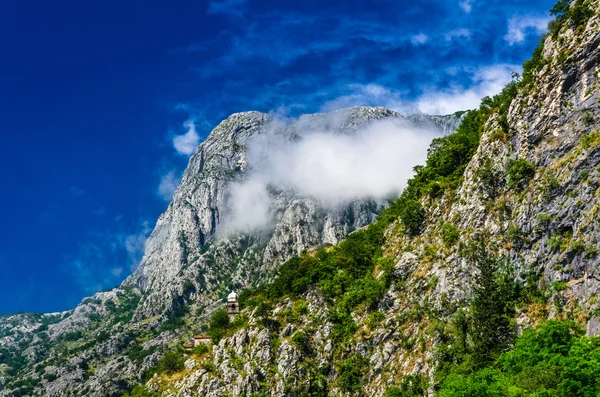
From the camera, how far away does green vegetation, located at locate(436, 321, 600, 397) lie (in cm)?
3856

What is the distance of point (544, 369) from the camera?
4303 cm

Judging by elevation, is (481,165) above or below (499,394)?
above

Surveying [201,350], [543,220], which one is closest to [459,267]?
[543,220]

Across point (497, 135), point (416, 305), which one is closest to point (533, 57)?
point (497, 135)

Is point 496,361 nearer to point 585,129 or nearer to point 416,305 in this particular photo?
point 416,305

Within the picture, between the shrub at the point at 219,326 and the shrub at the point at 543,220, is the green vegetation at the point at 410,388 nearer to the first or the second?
the shrub at the point at 543,220

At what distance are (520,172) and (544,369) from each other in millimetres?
32176

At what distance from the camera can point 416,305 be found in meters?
73.6

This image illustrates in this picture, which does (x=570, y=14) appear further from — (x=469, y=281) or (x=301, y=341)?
(x=301, y=341)

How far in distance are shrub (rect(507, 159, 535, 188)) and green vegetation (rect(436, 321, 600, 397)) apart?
23.5 m

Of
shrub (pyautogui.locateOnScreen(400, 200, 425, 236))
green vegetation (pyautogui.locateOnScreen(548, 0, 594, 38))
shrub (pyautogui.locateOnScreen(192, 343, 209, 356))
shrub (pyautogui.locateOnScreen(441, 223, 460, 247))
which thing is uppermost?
green vegetation (pyautogui.locateOnScreen(548, 0, 594, 38))

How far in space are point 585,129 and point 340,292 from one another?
51.8 metres

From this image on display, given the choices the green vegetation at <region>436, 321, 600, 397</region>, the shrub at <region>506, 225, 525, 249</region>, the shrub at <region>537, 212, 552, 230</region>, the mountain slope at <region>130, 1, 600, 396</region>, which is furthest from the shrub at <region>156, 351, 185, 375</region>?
the shrub at <region>537, 212, 552, 230</region>

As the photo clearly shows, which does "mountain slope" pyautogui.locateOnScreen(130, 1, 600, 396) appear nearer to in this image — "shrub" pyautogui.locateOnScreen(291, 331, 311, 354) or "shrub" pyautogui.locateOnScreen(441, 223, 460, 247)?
"shrub" pyautogui.locateOnScreen(291, 331, 311, 354)
